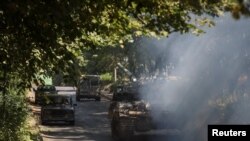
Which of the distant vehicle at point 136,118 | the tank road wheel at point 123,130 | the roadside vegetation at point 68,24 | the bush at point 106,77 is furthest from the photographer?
the bush at point 106,77

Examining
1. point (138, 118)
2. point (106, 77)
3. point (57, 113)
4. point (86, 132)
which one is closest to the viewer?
point (138, 118)

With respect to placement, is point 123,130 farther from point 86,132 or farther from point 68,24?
point 68,24

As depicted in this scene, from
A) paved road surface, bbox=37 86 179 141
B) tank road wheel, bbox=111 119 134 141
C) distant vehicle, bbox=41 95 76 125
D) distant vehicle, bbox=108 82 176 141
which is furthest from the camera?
distant vehicle, bbox=41 95 76 125

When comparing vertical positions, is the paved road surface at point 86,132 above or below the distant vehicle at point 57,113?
below

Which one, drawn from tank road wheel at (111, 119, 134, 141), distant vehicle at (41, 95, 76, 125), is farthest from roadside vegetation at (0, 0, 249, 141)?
distant vehicle at (41, 95, 76, 125)

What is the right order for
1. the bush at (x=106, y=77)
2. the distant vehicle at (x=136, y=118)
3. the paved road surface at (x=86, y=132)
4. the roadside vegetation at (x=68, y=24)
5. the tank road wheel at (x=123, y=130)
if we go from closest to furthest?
the roadside vegetation at (x=68, y=24), the distant vehicle at (x=136, y=118), the tank road wheel at (x=123, y=130), the paved road surface at (x=86, y=132), the bush at (x=106, y=77)

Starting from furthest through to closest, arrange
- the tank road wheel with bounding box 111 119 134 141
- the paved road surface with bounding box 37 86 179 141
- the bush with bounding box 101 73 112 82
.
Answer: the bush with bounding box 101 73 112 82 → the paved road surface with bounding box 37 86 179 141 → the tank road wheel with bounding box 111 119 134 141

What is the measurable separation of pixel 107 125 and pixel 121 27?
18.2m

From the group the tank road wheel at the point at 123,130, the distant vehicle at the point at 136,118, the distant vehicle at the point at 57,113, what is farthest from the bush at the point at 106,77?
the distant vehicle at the point at 136,118

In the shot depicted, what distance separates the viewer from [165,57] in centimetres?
2912

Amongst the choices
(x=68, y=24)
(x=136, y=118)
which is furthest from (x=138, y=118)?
(x=68, y=24)

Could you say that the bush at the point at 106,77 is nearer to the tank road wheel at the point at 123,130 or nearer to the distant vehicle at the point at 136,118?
the tank road wheel at the point at 123,130

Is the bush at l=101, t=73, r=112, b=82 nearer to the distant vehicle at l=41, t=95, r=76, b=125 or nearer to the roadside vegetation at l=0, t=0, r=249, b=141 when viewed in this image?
the distant vehicle at l=41, t=95, r=76, b=125

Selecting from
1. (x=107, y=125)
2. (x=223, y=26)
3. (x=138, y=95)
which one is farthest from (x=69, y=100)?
(x=223, y=26)
